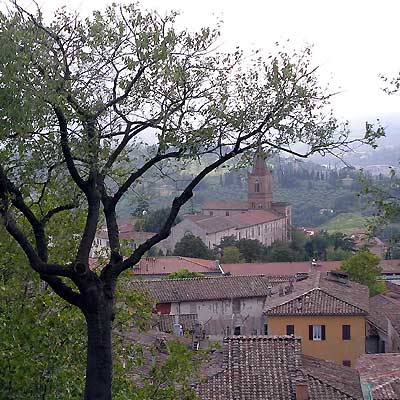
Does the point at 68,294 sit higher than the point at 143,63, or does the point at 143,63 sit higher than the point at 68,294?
the point at 143,63

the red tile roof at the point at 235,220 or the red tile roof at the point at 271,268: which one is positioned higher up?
the red tile roof at the point at 235,220

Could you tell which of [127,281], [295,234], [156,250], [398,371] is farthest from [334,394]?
[295,234]

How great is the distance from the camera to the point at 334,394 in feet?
51.3

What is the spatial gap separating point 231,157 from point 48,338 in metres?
2.81

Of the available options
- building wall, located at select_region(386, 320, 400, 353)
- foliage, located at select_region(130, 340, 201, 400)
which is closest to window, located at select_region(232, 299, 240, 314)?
building wall, located at select_region(386, 320, 400, 353)

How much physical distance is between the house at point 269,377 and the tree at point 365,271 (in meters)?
22.6

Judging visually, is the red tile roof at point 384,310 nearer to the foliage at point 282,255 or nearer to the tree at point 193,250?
the foliage at point 282,255

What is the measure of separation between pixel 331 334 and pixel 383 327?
256cm

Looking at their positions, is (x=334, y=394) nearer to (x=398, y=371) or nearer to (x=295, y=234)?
(x=398, y=371)

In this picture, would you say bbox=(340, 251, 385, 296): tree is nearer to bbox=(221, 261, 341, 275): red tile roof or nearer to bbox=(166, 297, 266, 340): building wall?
bbox=(166, 297, 266, 340): building wall

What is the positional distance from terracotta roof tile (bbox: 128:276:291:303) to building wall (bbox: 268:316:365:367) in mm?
6633

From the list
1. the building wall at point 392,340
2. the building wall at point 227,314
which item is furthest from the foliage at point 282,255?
the building wall at point 392,340

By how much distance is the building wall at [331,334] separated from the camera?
27359 millimetres

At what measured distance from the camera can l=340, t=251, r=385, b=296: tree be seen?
39469mm
